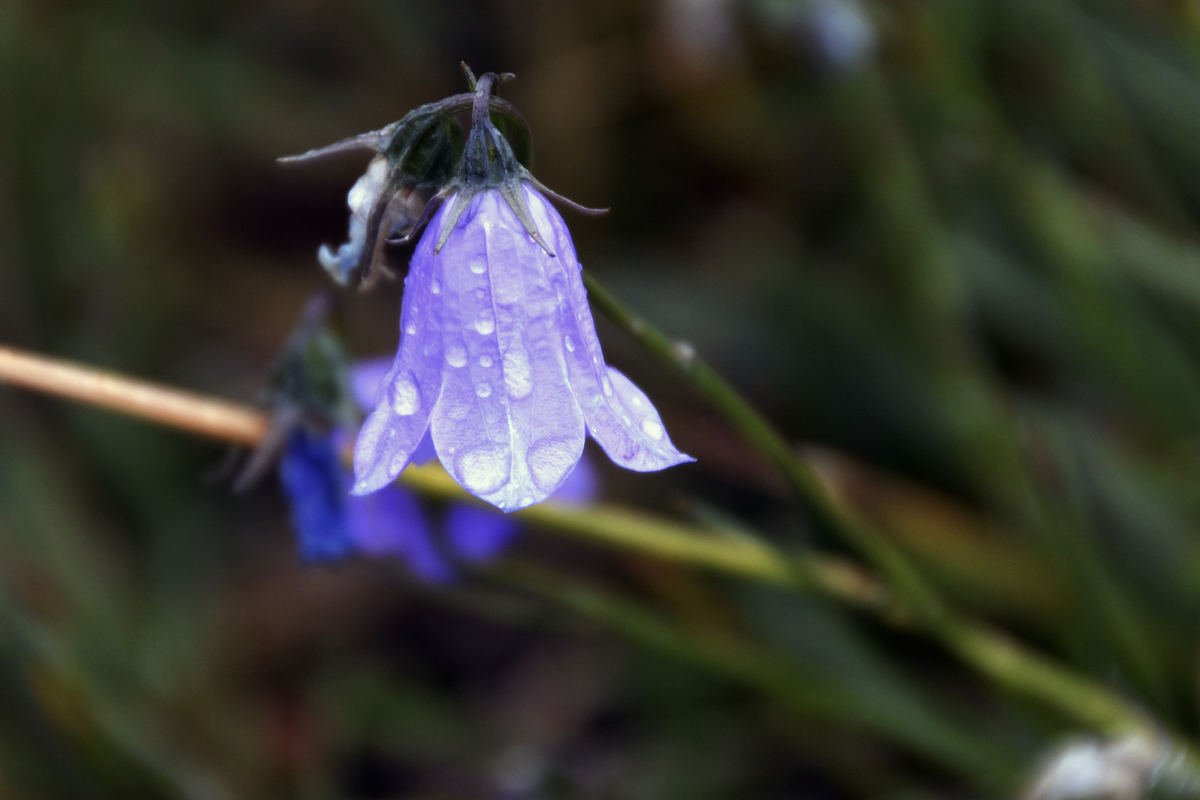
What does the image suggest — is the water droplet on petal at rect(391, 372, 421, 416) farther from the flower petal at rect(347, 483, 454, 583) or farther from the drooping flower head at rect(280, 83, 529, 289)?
the flower petal at rect(347, 483, 454, 583)

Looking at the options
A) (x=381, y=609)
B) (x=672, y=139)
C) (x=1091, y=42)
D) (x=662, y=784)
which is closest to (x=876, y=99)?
(x=1091, y=42)

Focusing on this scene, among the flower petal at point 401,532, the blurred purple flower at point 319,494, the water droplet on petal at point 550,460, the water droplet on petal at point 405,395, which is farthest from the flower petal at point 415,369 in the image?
the flower petal at point 401,532

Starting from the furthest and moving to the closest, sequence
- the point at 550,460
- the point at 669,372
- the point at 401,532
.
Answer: the point at 669,372 → the point at 401,532 → the point at 550,460

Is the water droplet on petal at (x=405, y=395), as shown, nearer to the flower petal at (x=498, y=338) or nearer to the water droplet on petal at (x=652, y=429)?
the flower petal at (x=498, y=338)

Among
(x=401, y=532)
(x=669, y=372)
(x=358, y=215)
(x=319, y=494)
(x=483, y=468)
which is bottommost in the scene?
(x=669, y=372)

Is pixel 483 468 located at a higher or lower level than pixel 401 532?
higher

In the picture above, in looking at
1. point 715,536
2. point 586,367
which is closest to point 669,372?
point 715,536

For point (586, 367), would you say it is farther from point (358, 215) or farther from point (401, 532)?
point (401, 532)
